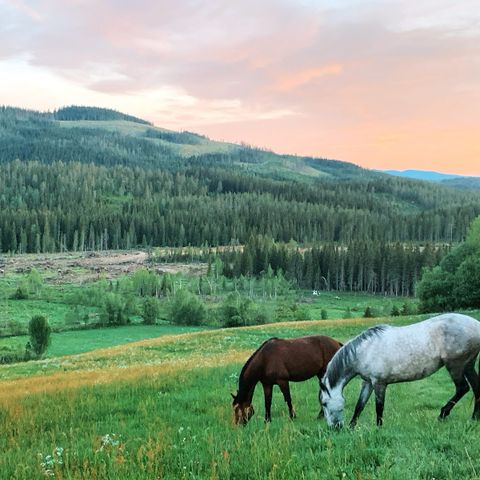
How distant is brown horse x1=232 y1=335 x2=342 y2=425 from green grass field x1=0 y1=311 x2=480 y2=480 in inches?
24.5

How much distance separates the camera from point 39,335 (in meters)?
59.5

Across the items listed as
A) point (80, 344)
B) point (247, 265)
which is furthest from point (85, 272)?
point (80, 344)

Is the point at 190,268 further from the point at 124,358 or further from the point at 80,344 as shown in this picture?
the point at 124,358

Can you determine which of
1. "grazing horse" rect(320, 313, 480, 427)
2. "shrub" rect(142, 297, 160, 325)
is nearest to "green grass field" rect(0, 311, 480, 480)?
"grazing horse" rect(320, 313, 480, 427)

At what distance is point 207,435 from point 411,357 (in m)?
5.25

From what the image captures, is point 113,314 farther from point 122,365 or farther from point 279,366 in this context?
point 279,366

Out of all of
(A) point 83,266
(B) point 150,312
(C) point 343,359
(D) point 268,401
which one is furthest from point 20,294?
(C) point 343,359

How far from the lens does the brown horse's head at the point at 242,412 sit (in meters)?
11.7

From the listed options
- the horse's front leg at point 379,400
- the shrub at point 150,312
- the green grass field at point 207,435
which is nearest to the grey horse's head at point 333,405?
the green grass field at point 207,435

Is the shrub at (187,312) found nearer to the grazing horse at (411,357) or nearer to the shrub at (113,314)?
the shrub at (113,314)

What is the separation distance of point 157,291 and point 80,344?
63.8m

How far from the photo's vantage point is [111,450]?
8.70 meters

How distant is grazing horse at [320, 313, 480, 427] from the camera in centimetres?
1157

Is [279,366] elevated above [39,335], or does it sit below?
above
